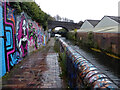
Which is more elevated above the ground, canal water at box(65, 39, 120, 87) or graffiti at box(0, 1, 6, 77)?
graffiti at box(0, 1, 6, 77)

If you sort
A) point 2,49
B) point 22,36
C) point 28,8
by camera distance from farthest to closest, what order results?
1. point 28,8
2. point 22,36
3. point 2,49

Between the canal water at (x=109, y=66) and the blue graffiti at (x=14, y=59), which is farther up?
the blue graffiti at (x=14, y=59)

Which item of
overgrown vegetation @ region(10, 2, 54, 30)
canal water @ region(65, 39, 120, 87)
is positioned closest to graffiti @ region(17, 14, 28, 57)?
overgrown vegetation @ region(10, 2, 54, 30)

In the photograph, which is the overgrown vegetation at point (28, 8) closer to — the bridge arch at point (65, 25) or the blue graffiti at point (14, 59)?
the blue graffiti at point (14, 59)

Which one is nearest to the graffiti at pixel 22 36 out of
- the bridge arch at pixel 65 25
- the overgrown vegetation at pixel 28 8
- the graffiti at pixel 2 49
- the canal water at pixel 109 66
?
the overgrown vegetation at pixel 28 8

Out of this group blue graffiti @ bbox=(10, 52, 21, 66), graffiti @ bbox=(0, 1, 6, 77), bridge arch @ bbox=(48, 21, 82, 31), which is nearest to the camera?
graffiti @ bbox=(0, 1, 6, 77)

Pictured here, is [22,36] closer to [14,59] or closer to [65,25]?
[14,59]

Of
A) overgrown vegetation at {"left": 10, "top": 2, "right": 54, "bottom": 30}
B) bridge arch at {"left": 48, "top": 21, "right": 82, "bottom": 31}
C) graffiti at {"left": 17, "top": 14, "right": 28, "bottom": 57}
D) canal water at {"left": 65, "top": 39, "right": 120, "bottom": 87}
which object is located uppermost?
bridge arch at {"left": 48, "top": 21, "right": 82, "bottom": 31}

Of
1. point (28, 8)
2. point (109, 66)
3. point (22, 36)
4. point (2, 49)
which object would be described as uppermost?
point (28, 8)

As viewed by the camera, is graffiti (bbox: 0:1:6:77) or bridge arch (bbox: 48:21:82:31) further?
bridge arch (bbox: 48:21:82:31)

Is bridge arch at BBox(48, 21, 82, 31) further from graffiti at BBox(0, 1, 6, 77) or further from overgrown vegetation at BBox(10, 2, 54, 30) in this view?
graffiti at BBox(0, 1, 6, 77)

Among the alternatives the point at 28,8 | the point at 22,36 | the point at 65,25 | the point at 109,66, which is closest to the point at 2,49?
the point at 22,36

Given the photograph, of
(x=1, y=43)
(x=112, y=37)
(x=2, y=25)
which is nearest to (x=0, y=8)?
(x=2, y=25)

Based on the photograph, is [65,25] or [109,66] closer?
[109,66]
